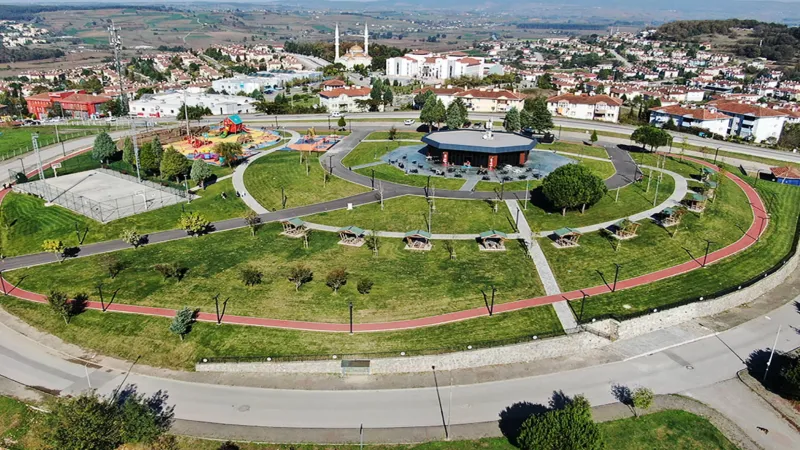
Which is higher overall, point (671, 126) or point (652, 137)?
point (652, 137)

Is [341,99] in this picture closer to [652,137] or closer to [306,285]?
[652,137]

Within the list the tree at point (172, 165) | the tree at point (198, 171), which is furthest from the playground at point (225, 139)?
the tree at point (198, 171)

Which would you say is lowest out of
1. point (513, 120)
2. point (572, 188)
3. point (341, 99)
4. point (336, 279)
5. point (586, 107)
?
point (336, 279)

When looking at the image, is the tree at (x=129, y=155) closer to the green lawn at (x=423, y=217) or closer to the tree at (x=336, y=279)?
the green lawn at (x=423, y=217)

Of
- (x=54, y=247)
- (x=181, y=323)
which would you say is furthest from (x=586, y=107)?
(x=54, y=247)

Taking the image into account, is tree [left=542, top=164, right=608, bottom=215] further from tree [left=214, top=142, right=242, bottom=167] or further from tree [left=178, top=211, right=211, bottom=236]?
tree [left=214, top=142, right=242, bottom=167]

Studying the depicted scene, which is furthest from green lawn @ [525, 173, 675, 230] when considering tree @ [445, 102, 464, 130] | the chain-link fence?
the chain-link fence
